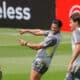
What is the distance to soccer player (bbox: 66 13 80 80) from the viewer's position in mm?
7688

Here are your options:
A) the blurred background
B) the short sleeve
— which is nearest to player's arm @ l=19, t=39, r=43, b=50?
the short sleeve

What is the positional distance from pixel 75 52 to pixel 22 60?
296 inches

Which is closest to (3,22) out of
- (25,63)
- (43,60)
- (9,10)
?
(9,10)

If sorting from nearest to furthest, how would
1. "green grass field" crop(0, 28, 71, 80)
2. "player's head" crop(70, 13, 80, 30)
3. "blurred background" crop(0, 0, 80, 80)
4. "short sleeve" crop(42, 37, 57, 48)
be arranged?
"player's head" crop(70, 13, 80, 30) → "short sleeve" crop(42, 37, 57, 48) → "green grass field" crop(0, 28, 71, 80) → "blurred background" crop(0, 0, 80, 80)

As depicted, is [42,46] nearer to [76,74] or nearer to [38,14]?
[76,74]

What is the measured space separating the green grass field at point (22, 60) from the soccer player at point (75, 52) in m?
4.41

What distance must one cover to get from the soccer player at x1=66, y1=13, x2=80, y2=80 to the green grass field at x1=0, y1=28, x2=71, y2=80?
4410mm

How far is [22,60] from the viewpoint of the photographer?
594 inches

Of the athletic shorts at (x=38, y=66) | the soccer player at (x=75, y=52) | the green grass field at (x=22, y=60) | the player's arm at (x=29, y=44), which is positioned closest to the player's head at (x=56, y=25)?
the player's arm at (x=29, y=44)

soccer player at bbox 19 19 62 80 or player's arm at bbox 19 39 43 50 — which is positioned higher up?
player's arm at bbox 19 39 43 50

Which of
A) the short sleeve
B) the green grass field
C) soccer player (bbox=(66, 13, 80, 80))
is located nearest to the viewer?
soccer player (bbox=(66, 13, 80, 80))

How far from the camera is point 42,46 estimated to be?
8.85 m

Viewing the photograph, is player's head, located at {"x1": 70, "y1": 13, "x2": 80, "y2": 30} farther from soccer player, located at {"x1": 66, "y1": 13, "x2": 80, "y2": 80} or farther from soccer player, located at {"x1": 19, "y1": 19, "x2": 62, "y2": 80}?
soccer player, located at {"x1": 19, "y1": 19, "x2": 62, "y2": 80}

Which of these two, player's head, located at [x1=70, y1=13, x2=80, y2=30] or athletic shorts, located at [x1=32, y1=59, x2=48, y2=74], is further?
athletic shorts, located at [x1=32, y1=59, x2=48, y2=74]
